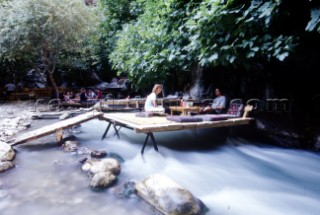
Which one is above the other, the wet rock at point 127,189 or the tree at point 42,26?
the tree at point 42,26

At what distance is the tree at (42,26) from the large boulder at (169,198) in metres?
13.9

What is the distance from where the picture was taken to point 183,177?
5969mm

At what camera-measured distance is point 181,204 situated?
409 centimetres

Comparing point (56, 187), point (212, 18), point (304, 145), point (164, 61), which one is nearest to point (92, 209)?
point (56, 187)

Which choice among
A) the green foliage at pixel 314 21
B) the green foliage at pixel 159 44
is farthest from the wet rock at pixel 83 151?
→ the green foliage at pixel 314 21

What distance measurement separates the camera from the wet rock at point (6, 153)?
6484 millimetres

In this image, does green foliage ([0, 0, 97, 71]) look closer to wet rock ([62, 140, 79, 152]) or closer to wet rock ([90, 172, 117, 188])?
wet rock ([62, 140, 79, 152])

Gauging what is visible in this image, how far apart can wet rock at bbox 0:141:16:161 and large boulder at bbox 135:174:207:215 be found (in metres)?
3.78

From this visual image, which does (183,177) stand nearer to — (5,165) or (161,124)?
Result: (161,124)

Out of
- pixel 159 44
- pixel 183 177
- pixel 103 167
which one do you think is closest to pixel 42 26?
pixel 159 44

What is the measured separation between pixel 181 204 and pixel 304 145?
6198 mm

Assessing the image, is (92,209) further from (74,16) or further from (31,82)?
(31,82)

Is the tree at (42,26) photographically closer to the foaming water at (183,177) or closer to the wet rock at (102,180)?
the foaming water at (183,177)

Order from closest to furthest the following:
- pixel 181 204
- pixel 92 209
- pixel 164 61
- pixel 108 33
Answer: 1. pixel 181 204
2. pixel 92 209
3. pixel 164 61
4. pixel 108 33
